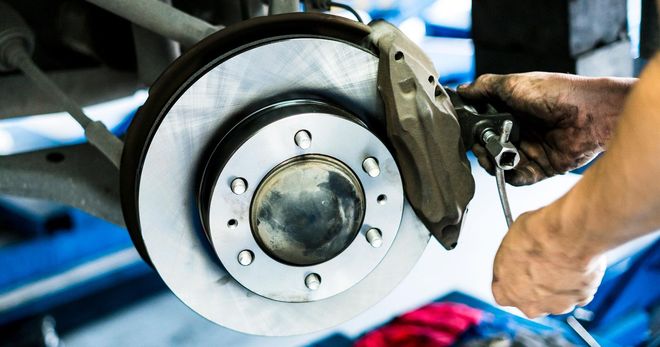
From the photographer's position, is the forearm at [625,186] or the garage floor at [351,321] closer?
the forearm at [625,186]

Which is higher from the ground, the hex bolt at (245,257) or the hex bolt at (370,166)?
the hex bolt at (370,166)

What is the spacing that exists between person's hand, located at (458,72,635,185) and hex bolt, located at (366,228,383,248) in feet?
0.64

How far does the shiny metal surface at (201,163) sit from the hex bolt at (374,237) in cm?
4

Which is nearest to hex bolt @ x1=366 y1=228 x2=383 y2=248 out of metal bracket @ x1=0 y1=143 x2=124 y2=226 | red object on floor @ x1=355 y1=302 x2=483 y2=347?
metal bracket @ x1=0 y1=143 x2=124 y2=226

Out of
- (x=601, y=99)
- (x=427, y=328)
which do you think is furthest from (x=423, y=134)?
(x=427, y=328)

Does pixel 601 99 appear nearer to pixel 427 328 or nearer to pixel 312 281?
pixel 312 281

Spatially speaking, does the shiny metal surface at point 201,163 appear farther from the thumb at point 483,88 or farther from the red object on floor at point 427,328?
the red object on floor at point 427,328

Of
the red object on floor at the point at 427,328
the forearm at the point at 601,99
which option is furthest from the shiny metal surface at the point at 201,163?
the red object on floor at the point at 427,328

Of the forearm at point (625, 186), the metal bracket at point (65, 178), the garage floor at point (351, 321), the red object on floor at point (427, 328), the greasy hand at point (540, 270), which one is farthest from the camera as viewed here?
the garage floor at point (351, 321)

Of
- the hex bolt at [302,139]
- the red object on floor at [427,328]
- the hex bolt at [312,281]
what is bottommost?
the red object on floor at [427,328]

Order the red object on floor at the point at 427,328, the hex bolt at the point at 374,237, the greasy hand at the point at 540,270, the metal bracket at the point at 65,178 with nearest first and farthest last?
1. the greasy hand at the point at 540,270
2. the hex bolt at the point at 374,237
3. the metal bracket at the point at 65,178
4. the red object on floor at the point at 427,328

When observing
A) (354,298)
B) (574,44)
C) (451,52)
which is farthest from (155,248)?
(451,52)

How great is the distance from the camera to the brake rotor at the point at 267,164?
0.58 m

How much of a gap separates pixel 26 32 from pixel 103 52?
0.51 feet
